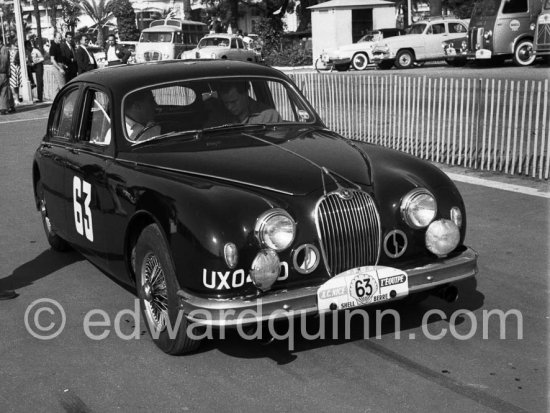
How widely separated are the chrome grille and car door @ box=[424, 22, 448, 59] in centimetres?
2989

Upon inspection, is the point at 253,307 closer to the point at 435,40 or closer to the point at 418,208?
the point at 418,208

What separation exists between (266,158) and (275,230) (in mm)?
802

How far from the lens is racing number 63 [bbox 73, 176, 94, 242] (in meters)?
5.99

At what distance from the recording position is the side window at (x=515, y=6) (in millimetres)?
27595

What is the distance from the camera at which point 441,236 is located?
491cm

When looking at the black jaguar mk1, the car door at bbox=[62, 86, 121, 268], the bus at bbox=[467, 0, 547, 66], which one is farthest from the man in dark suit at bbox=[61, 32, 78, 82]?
the black jaguar mk1

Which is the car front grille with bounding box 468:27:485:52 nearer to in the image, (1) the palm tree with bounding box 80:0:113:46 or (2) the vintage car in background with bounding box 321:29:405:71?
(2) the vintage car in background with bounding box 321:29:405:71

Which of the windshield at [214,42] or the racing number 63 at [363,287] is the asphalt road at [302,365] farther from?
the windshield at [214,42]

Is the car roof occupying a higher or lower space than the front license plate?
higher

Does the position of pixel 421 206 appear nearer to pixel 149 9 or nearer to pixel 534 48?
pixel 534 48

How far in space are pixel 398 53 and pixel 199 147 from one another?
28.9m

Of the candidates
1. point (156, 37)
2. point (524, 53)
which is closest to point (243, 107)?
point (524, 53)

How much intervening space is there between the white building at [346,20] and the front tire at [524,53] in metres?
10.9

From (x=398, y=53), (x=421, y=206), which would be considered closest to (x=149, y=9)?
(x=398, y=53)
